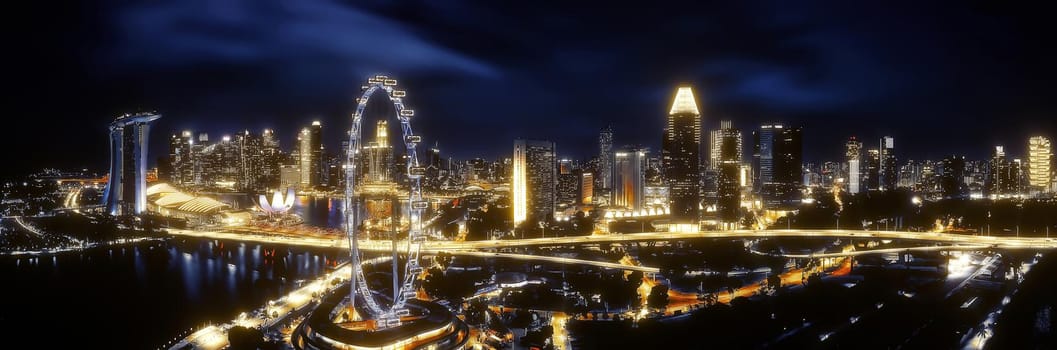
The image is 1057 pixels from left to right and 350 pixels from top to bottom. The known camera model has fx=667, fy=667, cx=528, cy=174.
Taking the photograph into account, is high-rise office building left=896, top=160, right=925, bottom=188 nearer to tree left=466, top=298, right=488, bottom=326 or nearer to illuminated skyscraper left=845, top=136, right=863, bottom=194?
illuminated skyscraper left=845, top=136, right=863, bottom=194

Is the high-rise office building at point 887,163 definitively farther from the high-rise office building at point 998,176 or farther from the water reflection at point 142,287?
the water reflection at point 142,287

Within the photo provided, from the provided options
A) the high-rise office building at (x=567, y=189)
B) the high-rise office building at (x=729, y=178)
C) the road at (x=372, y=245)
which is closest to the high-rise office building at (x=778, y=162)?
the high-rise office building at (x=729, y=178)

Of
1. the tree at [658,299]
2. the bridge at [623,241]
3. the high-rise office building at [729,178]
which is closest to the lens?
the tree at [658,299]

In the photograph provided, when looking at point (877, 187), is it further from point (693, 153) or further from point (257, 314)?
point (257, 314)

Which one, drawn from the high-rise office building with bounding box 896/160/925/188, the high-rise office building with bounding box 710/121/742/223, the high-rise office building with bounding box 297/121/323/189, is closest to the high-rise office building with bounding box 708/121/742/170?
the high-rise office building with bounding box 710/121/742/223

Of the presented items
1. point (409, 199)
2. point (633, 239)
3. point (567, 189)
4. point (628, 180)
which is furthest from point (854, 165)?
point (409, 199)

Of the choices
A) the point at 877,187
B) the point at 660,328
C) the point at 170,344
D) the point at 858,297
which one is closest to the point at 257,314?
the point at 170,344

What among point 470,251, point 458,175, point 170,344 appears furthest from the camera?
point 458,175

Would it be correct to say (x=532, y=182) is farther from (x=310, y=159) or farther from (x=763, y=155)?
(x=310, y=159)
